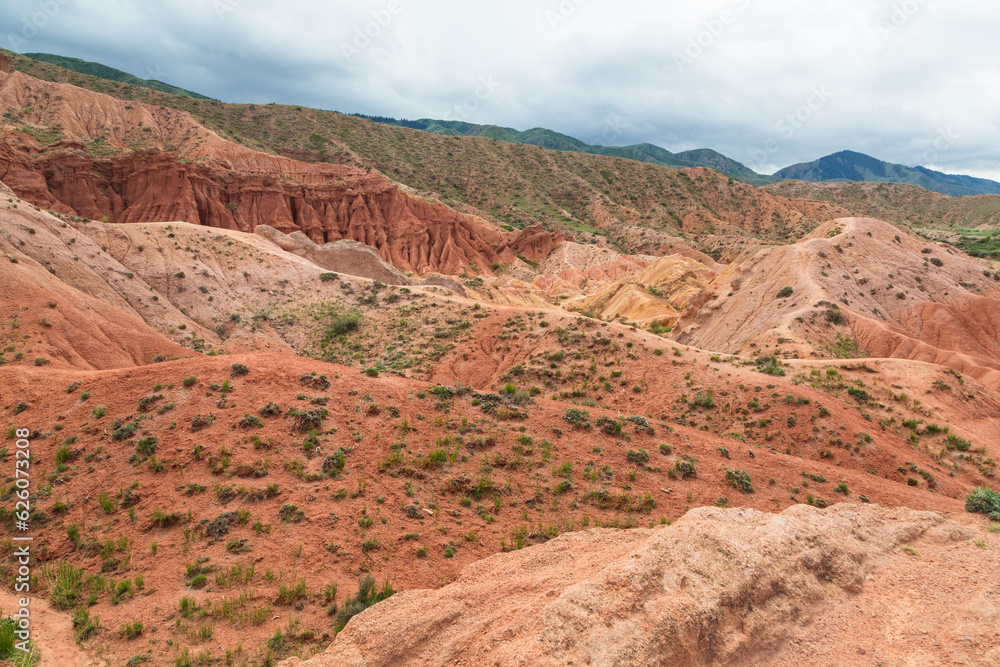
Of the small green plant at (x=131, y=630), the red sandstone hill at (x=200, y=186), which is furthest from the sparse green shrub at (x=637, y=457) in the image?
the red sandstone hill at (x=200, y=186)

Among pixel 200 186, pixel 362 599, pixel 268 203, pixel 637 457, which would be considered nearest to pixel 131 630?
pixel 362 599

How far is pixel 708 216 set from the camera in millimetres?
116688

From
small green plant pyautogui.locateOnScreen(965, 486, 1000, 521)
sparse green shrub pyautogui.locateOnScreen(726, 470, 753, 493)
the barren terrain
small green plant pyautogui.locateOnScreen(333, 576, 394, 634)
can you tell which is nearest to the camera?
the barren terrain

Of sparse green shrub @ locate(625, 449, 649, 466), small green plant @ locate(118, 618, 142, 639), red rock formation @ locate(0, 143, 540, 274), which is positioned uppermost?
red rock formation @ locate(0, 143, 540, 274)

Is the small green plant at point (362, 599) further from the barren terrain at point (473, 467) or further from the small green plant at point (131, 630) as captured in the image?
the small green plant at point (131, 630)

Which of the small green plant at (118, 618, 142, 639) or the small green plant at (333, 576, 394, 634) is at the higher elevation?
the small green plant at (333, 576, 394, 634)

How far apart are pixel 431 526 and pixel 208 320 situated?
100ft

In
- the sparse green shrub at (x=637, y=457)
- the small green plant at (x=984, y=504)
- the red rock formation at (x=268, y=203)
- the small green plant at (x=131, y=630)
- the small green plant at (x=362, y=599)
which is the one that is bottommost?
the small green plant at (x=131, y=630)

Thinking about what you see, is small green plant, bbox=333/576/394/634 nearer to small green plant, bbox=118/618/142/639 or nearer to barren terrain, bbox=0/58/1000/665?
barren terrain, bbox=0/58/1000/665

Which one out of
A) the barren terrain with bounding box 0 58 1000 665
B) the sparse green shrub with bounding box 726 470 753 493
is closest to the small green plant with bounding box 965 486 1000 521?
the barren terrain with bounding box 0 58 1000 665

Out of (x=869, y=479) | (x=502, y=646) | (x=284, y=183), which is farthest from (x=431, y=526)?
(x=284, y=183)

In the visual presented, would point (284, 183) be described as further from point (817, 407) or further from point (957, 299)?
point (957, 299)

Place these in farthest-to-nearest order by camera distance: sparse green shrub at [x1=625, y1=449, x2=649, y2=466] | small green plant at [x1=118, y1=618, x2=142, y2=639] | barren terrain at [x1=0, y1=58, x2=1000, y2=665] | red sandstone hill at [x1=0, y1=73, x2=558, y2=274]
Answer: red sandstone hill at [x1=0, y1=73, x2=558, y2=274], sparse green shrub at [x1=625, y1=449, x2=649, y2=466], small green plant at [x1=118, y1=618, x2=142, y2=639], barren terrain at [x1=0, y1=58, x2=1000, y2=665]

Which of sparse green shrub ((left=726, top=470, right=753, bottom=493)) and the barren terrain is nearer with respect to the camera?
the barren terrain
